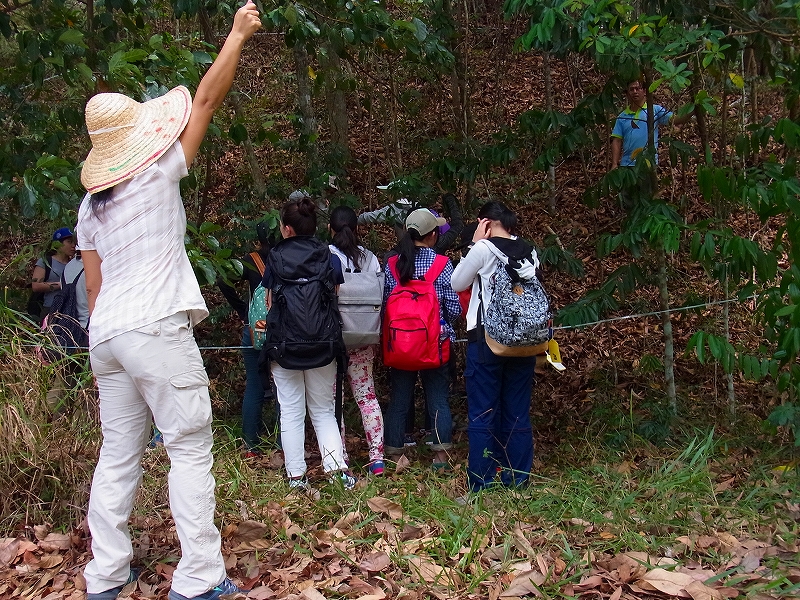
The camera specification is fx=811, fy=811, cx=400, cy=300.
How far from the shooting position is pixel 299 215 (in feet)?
17.2

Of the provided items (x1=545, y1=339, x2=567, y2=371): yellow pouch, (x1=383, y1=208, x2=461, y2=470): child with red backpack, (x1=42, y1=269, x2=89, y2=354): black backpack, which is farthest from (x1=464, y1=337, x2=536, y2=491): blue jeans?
(x1=42, y1=269, x2=89, y2=354): black backpack

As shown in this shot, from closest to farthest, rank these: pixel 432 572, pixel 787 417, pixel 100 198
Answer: pixel 100 198 < pixel 432 572 < pixel 787 417

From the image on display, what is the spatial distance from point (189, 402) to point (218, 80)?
1.30 metres

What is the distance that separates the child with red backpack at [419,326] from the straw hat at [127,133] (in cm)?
258

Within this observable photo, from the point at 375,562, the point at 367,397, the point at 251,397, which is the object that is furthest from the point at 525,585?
the point at 251,397

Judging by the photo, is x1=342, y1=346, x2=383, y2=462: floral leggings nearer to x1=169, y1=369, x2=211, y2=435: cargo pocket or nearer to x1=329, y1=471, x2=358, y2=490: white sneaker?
x1=329, y1=471, x2=358, y2=490: white sneaker

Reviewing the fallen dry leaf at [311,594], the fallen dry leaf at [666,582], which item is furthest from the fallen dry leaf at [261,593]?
the fallen dry leaf at [666,582]

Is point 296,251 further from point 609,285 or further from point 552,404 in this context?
point 552,404

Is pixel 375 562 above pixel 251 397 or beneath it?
beneath

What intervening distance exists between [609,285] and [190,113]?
3617 millimetres

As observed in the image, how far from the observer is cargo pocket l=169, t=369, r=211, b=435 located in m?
3.27

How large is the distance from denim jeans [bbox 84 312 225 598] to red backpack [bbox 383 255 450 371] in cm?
240

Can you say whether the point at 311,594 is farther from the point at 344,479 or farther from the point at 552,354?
the point at 552,354

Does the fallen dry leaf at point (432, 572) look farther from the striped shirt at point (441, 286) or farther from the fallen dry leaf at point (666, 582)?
the striped shirt at point (441, 286)
